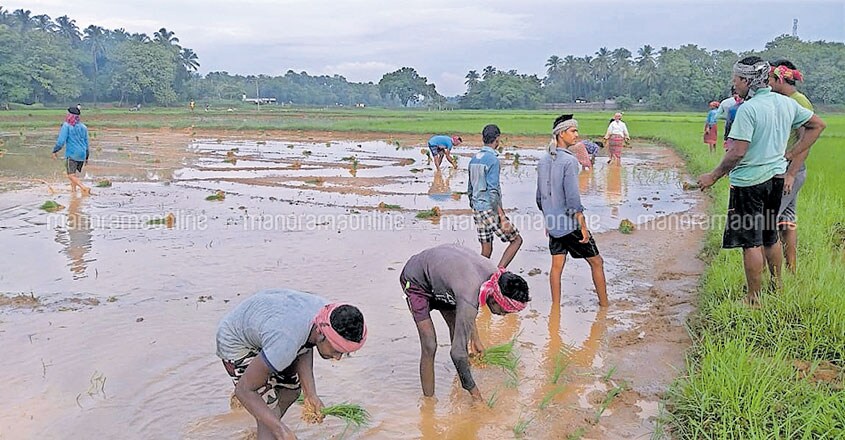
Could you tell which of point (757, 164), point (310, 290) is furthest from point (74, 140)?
point (757, 164)

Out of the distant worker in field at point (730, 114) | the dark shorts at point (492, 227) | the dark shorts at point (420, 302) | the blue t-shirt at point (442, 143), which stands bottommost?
the dark shorts at point (420, 302)

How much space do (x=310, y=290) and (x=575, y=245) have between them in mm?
2647

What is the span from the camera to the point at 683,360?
16.1ft

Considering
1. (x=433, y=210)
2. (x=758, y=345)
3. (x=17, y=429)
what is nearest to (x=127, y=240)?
(x=433, y=210)

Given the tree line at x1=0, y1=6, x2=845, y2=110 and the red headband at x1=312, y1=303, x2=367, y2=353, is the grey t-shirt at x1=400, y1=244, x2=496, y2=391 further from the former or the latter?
the tree line at x1=0, y1=6, x2=845, y2=110

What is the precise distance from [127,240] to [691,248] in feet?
23.9

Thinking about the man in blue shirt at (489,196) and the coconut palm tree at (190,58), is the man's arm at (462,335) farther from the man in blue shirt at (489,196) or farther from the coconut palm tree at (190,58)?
the coconut palm tree at (190,58)

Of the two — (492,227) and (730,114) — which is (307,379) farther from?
(730,114)

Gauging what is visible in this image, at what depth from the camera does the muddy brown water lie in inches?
167

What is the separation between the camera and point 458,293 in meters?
3.71

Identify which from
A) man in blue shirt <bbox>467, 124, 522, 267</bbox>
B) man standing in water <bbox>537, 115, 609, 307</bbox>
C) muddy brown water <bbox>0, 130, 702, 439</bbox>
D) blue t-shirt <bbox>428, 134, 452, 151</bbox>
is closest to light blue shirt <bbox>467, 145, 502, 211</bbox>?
man in blue shirt <bbox>467, 124, 522, 267</bbox>

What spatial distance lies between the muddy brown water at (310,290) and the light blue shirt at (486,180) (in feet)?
3.44

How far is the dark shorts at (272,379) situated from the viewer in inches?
133

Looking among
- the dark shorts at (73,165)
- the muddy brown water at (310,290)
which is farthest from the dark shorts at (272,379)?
the dark shorts at (73,165)
